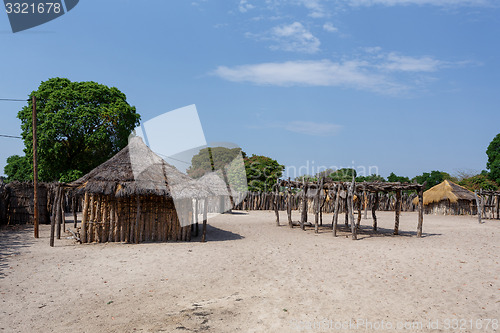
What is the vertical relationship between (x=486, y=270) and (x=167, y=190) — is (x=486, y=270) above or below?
below

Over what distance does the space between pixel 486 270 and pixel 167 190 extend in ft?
31.8

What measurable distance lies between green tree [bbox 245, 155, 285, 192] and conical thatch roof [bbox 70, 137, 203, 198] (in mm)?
24860

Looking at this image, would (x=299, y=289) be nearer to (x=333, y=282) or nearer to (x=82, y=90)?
(x=333, y=282)

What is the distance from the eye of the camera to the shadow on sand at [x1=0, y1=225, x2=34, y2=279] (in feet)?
31.6

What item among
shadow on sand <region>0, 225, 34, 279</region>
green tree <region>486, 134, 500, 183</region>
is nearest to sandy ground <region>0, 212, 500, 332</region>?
shadow on sand <region>0, 225, 34, 279</region>

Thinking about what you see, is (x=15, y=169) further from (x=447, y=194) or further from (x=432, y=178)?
(x=432, y=178)

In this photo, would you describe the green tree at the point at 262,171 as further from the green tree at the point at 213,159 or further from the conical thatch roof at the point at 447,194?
the conical thatch roof at the point at 447,194

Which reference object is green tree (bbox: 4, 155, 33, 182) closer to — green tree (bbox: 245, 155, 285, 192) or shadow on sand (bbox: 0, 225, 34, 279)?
shadow on sand (bbox: 0, 225, 34, 279)

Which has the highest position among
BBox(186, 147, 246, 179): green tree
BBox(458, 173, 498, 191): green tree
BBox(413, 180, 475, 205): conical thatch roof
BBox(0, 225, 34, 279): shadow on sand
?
BBox(186, 147, 246, 179): green tree

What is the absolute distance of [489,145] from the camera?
39156 mm

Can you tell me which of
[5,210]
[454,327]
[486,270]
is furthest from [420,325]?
[5,210]

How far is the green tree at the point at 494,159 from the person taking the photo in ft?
120

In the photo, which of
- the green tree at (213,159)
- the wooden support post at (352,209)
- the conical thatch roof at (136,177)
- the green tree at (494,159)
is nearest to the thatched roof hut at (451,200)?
the green tree at (494,159)

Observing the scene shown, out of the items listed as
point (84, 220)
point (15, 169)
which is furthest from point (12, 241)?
point (15, 169)
